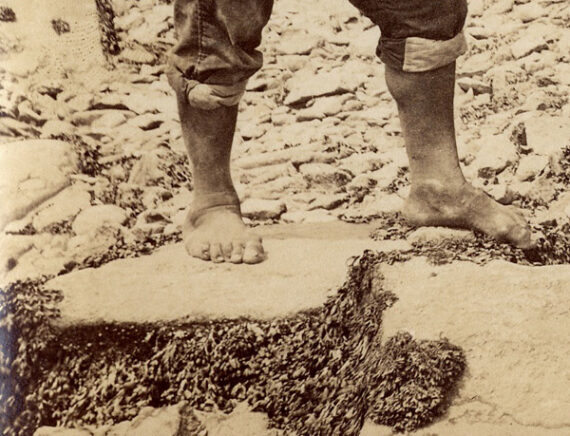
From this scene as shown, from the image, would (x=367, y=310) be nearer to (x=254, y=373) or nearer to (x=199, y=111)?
(x=254, y=373)

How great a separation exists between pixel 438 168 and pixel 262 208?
0.36 metres

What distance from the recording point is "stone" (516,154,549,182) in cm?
171

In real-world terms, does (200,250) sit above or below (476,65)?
below

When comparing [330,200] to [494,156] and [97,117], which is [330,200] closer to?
[494,156]

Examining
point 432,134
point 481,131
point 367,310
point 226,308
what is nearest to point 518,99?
point 481,131

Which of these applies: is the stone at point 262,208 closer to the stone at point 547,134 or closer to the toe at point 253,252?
the toe at point 253,252

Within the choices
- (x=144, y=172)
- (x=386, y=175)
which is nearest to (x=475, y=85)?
(x=386, y=175)

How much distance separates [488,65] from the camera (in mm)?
1808

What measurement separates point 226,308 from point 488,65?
77cm

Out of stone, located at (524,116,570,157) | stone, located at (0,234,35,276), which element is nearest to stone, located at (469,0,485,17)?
stone, located at (524,116,570,157)

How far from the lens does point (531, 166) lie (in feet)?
5.67

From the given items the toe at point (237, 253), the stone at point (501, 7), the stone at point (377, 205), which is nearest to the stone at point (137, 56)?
the toe at point (237, 253)

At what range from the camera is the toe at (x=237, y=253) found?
63.7 inches

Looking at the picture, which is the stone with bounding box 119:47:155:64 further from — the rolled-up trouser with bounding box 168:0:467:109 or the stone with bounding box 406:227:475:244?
the stone with bounding box 406:227:475:244
